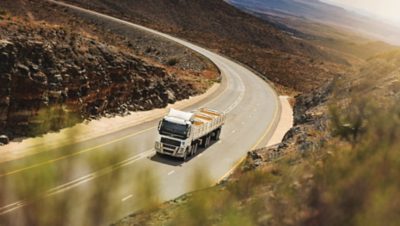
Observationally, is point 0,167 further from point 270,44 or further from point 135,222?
point 270,44

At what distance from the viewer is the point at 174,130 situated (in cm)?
2823

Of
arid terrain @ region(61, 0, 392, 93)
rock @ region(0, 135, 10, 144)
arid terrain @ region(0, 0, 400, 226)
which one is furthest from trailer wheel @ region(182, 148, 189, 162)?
arid terrain @ region(61, 0, 392, 93)

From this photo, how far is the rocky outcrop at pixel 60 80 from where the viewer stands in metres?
27.3

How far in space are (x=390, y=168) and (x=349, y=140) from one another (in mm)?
3958

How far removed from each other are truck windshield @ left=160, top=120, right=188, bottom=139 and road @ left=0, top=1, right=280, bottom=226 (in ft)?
4.93

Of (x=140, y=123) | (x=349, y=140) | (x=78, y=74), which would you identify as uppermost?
(x=349, y=140)

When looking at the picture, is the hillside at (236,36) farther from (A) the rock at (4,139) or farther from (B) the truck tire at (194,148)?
(A) the rock at (4,139)

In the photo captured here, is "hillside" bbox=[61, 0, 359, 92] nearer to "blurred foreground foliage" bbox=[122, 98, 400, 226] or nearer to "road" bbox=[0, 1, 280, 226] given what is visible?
"road" bbox=[0, 1, 280, 226]

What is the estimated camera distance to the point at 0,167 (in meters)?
22.0

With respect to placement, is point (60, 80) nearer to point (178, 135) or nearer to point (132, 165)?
point (178, 135)

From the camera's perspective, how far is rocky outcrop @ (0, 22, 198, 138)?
27.3 meters

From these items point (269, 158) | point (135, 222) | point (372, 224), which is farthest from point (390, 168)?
point (269, 158)

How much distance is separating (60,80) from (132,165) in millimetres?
13085

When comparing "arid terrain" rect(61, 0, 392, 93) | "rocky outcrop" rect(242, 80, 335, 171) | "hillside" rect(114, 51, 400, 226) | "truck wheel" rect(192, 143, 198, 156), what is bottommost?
"arid terrain" rect(61, 0, 392, 93)
